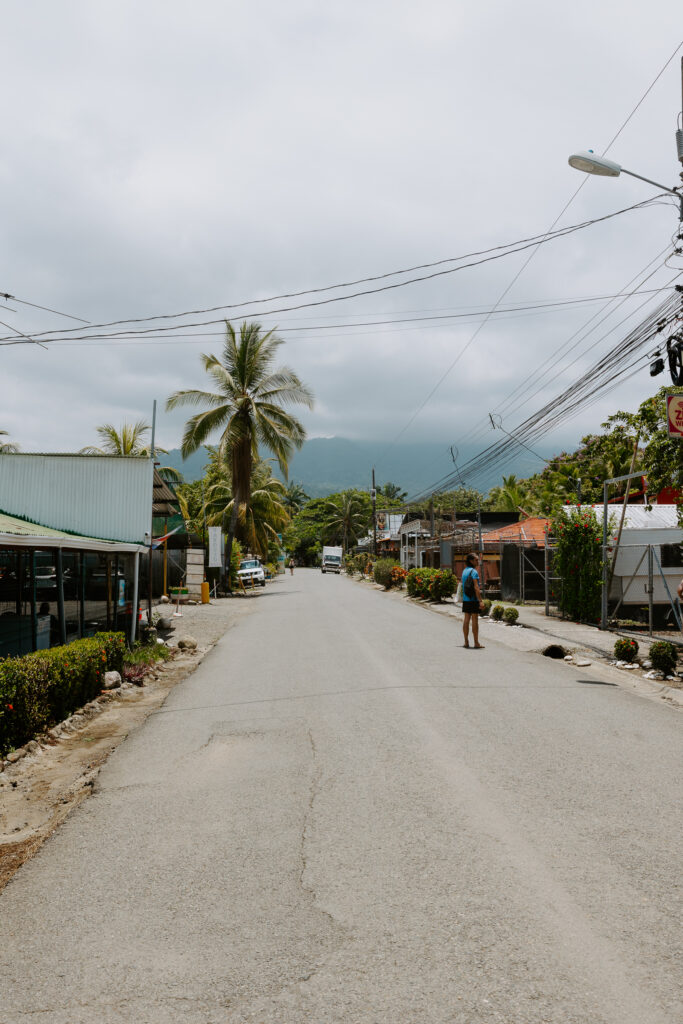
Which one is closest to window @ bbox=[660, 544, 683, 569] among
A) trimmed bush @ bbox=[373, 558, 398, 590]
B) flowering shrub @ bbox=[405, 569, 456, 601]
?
flowering shrub @ bbox=[405, 569, 456, 601]

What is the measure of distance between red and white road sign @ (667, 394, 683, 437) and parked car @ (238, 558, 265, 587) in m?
30.0

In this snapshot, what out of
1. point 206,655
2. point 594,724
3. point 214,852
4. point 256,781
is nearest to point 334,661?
point 206,655

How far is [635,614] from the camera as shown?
2217 centimetres

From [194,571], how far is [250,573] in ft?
26.4

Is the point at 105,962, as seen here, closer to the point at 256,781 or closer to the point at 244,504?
the point at 256,781

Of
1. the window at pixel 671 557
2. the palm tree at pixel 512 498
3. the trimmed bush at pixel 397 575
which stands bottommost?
the trimmed bush at pixel 397 575

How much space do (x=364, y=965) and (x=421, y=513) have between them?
2583 inches

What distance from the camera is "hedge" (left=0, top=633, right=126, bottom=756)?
7234 millimetres

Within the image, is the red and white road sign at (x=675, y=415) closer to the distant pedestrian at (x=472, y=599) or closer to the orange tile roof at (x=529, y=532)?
the distant pedestrian at (x=472, y=599)

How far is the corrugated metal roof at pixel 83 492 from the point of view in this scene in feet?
53.6

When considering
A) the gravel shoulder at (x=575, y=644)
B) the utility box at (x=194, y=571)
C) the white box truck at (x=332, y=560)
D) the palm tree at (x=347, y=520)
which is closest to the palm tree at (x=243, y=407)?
the utility box at (x=194, y=571)

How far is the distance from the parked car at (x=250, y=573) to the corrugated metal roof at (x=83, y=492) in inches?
912

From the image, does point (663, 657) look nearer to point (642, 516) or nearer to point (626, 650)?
point (626, 650)

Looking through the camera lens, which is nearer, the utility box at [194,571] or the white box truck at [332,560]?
the utility box at [194,571]
